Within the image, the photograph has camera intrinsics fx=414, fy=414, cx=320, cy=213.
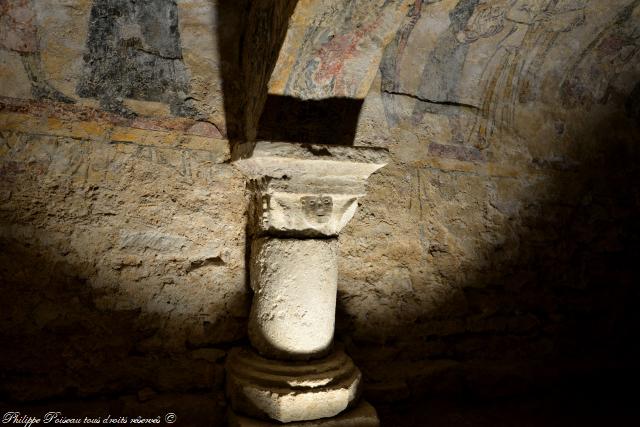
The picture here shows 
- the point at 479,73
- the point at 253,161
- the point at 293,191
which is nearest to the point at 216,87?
the point at 253,161

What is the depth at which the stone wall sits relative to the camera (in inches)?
80.3

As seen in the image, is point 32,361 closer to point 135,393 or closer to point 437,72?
point 135,393

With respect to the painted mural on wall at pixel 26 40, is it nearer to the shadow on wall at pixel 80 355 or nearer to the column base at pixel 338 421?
the shadow on wall at pixel 80 355

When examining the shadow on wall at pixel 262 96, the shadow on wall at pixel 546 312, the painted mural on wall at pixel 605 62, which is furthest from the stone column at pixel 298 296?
the painted mural on wall at pixel 605 62

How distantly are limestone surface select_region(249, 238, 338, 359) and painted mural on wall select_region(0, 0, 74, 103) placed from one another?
1292 mm

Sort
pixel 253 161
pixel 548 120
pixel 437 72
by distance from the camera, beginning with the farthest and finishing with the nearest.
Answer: pixel 548 120 < pixel 437 72 < pixel 253 161

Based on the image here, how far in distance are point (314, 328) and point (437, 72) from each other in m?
1.72

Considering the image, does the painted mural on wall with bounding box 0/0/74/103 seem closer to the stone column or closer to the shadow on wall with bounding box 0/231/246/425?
the shadow on wall with bounding box 0/231/246/425

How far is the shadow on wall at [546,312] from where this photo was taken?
269cm

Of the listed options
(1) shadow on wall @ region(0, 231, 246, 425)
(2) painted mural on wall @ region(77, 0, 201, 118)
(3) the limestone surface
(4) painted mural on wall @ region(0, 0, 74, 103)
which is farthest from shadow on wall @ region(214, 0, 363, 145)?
(1) shadow on wall @ region(0, 231, 246, 425)

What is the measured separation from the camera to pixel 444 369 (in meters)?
2.74

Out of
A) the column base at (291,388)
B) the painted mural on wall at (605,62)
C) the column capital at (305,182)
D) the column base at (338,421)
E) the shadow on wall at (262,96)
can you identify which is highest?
the painted mural on wall at (605,62)

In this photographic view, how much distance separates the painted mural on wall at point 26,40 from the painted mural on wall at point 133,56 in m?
0.15

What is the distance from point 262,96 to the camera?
Result: 6.50 feet
